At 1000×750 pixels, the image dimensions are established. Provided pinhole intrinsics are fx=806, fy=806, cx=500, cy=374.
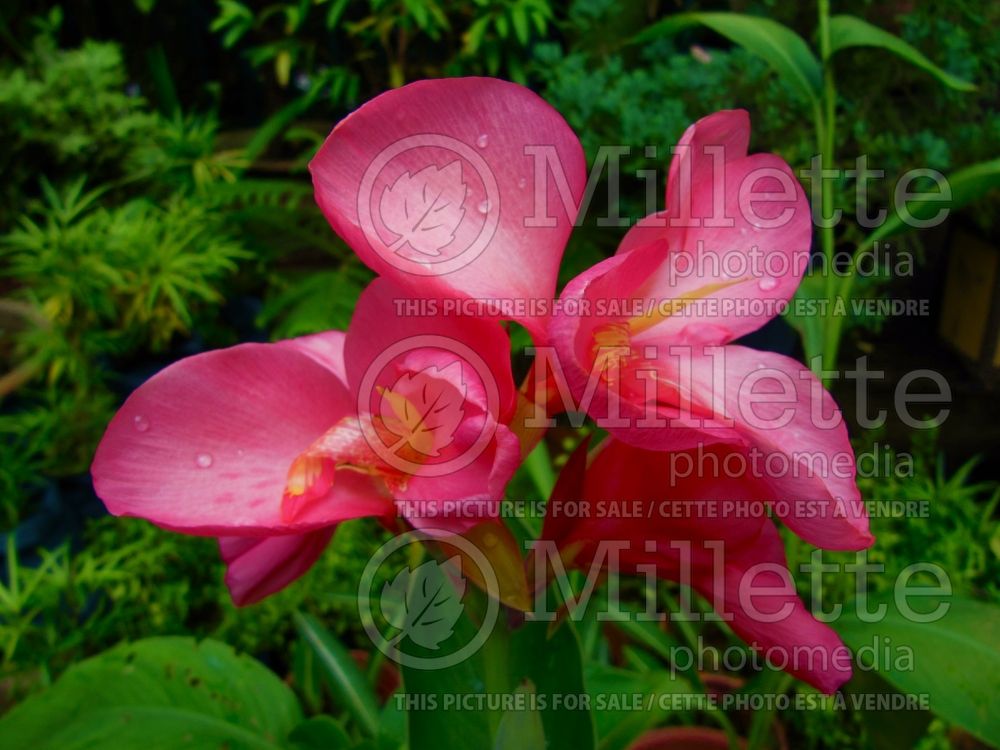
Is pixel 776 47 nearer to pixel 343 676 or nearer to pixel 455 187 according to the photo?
pixel 455 187

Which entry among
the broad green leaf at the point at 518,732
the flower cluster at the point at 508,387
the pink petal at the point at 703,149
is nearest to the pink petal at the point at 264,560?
the flower cluster at the point at 508,387

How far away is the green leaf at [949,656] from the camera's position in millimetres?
512

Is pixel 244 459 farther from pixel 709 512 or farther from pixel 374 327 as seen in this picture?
pixel 709 512

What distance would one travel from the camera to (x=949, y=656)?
21.3 inches

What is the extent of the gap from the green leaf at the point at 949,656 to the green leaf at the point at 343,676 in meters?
0.40

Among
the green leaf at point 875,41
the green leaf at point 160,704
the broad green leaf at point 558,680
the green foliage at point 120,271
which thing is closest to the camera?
the broad green leaf at point 558,680

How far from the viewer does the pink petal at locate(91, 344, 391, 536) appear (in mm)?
310

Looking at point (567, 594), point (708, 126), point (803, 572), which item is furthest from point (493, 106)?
point (803, 572)

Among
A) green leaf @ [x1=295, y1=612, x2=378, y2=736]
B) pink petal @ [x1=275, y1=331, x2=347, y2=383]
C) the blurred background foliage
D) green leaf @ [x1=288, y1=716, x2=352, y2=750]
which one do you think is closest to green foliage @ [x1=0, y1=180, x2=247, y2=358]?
the blurred background foliage

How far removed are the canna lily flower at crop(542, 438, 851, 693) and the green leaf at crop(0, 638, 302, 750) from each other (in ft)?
1.26

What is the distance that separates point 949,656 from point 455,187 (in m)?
0.47

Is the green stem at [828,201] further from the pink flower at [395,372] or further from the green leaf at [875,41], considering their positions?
the pink flower at [395,372]

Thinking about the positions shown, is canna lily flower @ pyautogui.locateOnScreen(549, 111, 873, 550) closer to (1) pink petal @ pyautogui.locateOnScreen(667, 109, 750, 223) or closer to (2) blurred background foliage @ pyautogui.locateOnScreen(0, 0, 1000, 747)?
(1) pink petal @ pyautogui.locateOnScreen(667, 109, 750, 223)

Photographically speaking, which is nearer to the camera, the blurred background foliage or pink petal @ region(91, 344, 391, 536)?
pink petal @ region(91, 344, 391, 536)
